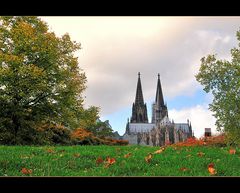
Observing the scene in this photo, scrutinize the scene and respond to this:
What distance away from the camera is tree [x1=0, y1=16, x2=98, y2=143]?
21188 millimetres

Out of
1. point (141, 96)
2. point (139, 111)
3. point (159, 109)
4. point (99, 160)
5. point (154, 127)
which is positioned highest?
point (141, 96)

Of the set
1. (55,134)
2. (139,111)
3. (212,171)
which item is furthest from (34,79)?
(139,111)

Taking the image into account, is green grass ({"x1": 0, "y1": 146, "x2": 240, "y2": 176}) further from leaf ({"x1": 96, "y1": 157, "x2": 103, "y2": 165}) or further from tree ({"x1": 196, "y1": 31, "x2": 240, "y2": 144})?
tree ({"x1": 196, "y1": 31, "x2": 240, "y2": 144})

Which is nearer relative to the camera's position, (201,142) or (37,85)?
(201,142)

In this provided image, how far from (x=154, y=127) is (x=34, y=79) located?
9472 centimetres

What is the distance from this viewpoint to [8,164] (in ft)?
21.0

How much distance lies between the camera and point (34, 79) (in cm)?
2133

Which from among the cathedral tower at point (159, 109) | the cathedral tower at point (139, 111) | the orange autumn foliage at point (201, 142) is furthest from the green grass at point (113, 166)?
the cathedral tower at point (159, 109)

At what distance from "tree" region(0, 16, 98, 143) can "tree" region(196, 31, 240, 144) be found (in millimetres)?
7830

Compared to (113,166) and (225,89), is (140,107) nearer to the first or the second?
(225,89)
